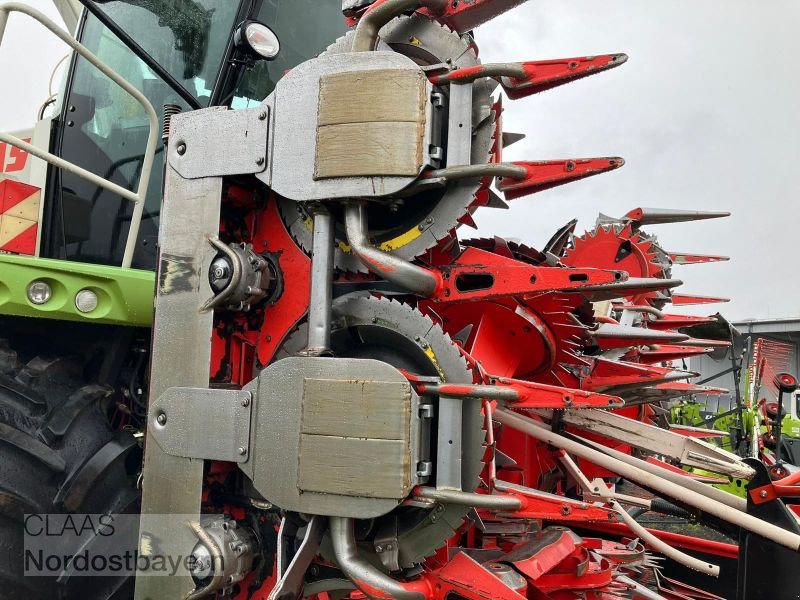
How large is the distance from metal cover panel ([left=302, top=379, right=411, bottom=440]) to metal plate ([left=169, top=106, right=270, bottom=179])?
2.57ft

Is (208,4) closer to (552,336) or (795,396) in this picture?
(552,336)

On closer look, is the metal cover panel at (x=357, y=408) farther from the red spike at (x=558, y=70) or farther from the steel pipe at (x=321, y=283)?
the red spike at (x=558, y=70)

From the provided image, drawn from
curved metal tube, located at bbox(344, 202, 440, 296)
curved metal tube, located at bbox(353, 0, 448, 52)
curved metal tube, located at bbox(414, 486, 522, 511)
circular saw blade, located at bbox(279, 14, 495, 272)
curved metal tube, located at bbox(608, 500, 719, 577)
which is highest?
curved metal tube, located at bbox(353, 0, 448, 52)

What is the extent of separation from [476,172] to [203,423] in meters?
1.19

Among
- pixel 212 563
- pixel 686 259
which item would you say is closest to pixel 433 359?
pixel 212 563

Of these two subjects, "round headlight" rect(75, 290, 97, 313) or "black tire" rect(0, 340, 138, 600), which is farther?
"round headlight" rect(75, 290, 97, 313)

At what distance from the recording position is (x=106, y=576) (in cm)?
248

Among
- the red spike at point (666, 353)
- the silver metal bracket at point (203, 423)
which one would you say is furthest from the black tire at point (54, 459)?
the red spike at point (666, 353)

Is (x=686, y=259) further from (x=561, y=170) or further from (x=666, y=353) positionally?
(x=561, y=170)

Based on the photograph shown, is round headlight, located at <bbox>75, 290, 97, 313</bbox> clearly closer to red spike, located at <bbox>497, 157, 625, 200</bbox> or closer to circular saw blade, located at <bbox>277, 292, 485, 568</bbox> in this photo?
circular saw blade, located at <bbox>277, 292, 485, 568</bbox>

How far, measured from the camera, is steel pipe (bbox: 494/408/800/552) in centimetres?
249

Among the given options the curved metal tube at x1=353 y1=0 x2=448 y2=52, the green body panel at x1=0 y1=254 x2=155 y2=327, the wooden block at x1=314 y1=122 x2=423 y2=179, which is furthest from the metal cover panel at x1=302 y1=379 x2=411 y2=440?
the curved metal tube at x1=353 y1=0 x2=448 y2=52

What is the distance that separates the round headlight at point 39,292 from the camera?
7.87 feet

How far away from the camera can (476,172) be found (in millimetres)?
1962
